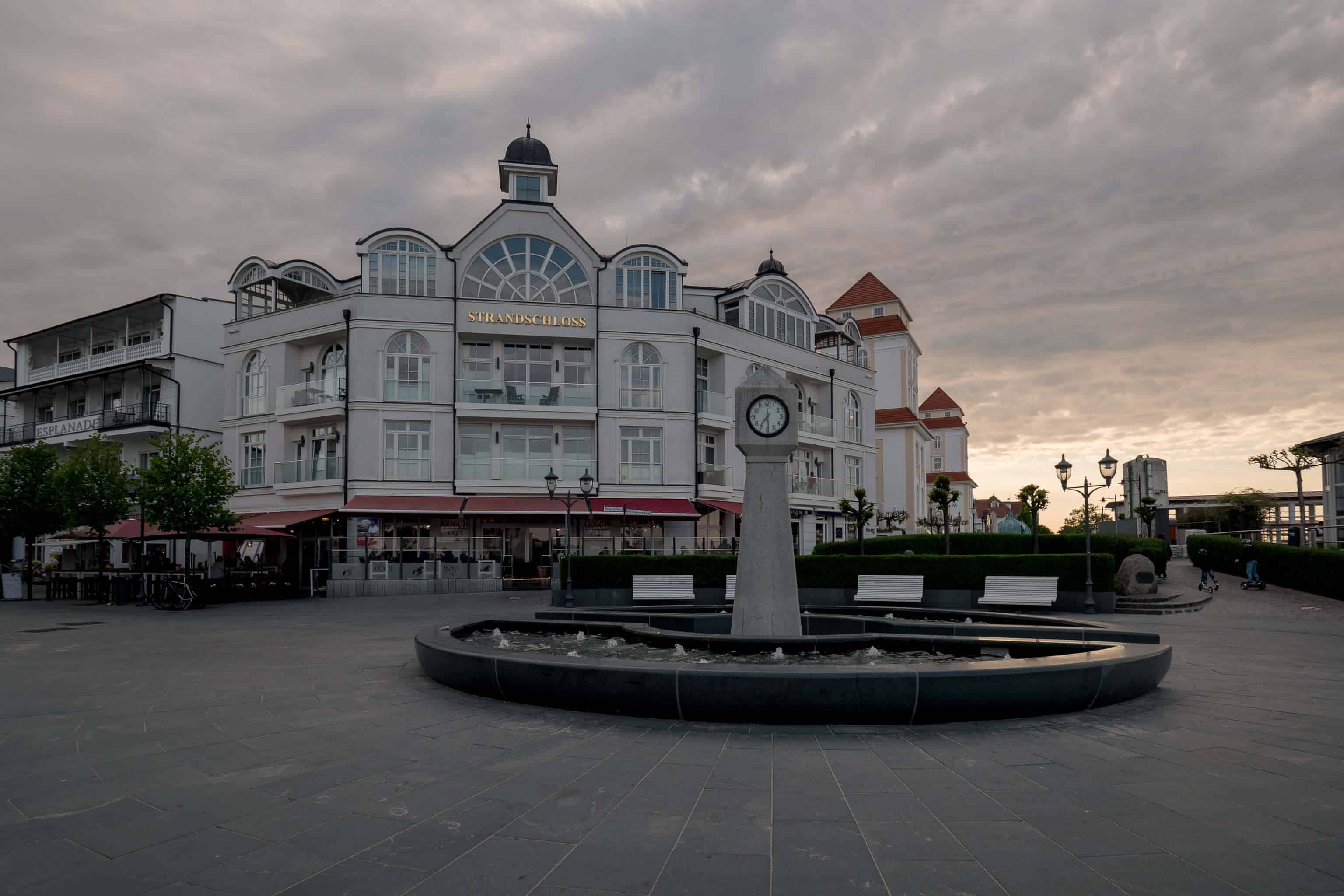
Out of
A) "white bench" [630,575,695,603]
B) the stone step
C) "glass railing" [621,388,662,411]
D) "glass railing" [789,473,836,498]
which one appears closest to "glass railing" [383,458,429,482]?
"glass railing" [621,388,662,411]

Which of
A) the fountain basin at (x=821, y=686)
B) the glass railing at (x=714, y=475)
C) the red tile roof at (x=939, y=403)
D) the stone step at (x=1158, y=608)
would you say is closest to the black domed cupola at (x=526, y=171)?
the glass railing at (x=714, y=475)

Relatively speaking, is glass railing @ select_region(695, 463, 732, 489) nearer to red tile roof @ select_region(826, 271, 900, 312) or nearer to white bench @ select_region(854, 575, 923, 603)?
white bench @ select_region(854, 575, 923, 603)

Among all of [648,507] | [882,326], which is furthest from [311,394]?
[882,326]

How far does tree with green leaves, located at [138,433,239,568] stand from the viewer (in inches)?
1047

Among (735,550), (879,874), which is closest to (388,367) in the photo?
(735,550)

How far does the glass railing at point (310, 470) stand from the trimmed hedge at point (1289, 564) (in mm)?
34268

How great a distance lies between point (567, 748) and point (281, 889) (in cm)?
291

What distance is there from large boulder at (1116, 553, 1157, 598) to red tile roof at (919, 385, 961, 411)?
2636 inches

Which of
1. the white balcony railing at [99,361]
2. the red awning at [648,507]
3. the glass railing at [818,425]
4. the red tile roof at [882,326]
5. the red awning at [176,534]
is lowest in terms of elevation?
the red awning at [176,534]

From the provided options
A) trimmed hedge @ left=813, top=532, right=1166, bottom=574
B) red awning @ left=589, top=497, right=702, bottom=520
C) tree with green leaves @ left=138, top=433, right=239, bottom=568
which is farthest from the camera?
red awning @ left=589, top=497, right=702, bottom=520

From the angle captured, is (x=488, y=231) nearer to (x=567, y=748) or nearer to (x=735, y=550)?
(x=735, y=550)

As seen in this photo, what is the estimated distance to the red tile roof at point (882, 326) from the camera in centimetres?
6562

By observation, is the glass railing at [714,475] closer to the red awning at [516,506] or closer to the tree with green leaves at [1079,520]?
the red awning at [516,506]

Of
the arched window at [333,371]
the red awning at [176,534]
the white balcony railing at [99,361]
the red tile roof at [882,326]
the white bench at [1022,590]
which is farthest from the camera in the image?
the red tile roof at [882,326]
